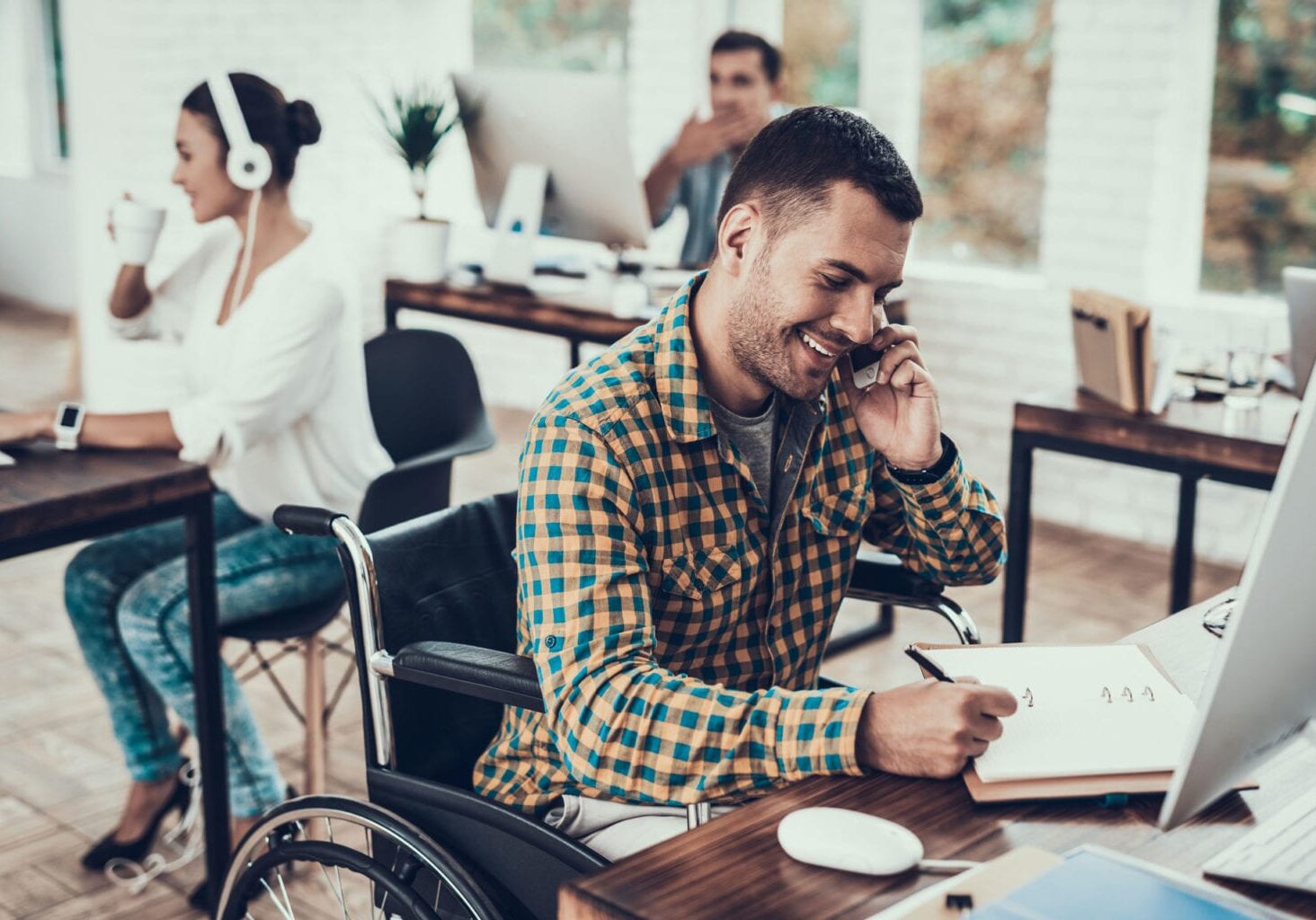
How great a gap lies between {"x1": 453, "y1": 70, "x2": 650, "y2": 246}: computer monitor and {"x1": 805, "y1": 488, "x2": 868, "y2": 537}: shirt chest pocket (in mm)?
1998

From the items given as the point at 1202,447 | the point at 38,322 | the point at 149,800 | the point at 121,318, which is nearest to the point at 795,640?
the point at 1202,447

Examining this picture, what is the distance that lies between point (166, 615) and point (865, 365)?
3.82 feet

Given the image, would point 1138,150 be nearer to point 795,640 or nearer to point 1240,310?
point 1240,310

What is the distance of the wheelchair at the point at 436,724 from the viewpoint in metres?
1.27

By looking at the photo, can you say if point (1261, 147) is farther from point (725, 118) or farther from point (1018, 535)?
point (1018, 535)

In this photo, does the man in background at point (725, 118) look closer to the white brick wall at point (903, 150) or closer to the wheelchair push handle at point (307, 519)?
the white brick wall at point (903, 150)

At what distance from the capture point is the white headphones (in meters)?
2.27

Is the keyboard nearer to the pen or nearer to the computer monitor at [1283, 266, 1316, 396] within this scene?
the pen

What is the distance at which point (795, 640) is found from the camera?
4.84ft

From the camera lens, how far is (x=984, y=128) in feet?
14.3

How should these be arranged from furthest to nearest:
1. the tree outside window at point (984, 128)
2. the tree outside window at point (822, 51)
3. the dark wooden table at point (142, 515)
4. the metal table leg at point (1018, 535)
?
the tree outside window at point (822, 51) → the tree outside window at point (984, 128) → the metal table leg at point (1018, 535) → the dark wooden table at point (142, 515)

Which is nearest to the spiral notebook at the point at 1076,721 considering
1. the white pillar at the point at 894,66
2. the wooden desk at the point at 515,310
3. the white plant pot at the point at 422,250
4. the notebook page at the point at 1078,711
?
the notebook page at the point at 1078,711

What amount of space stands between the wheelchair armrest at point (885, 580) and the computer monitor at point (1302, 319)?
1019 millimetres

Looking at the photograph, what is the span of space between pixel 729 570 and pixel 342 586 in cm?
103
